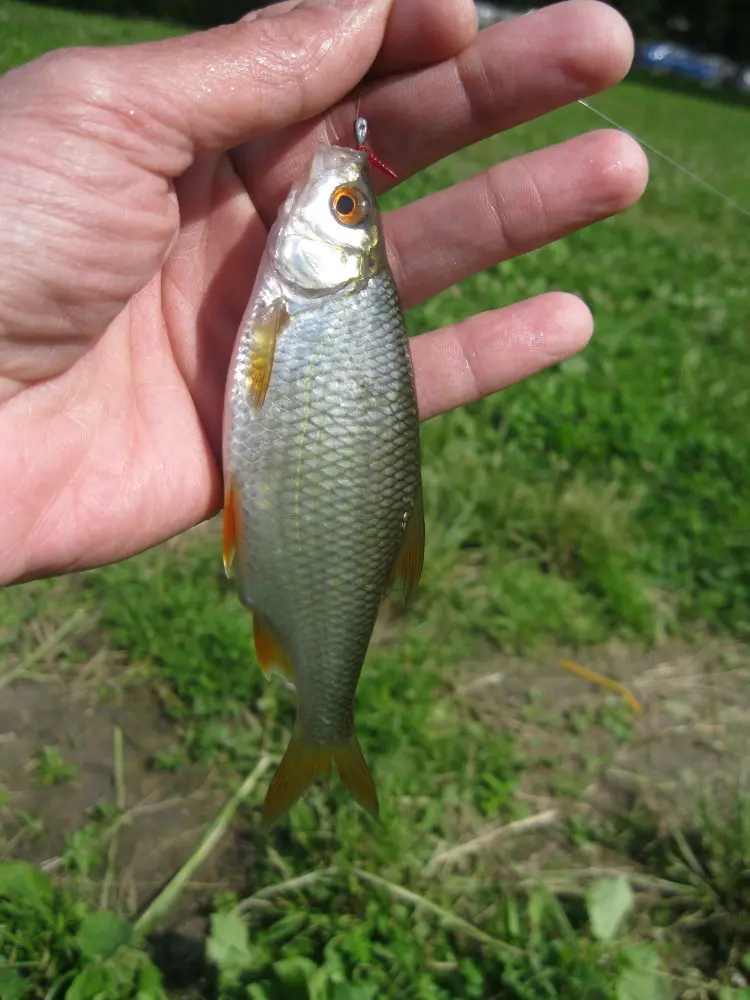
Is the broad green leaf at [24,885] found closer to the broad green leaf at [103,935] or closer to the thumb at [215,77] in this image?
the broad green leaf at [103,935]

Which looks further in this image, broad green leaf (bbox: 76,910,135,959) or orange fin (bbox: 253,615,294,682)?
broad green leaf (bbox: 76,910,135,959)

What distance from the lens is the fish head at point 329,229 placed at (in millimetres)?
1933

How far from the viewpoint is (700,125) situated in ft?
66.1

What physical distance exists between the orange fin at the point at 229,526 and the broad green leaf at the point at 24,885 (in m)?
0.98

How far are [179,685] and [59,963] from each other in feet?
2.97

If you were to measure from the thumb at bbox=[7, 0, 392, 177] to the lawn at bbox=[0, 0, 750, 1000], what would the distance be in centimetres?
161

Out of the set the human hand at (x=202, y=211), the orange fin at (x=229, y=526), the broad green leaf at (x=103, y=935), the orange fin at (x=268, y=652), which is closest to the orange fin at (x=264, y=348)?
the orange fin at (x=229, y=526)

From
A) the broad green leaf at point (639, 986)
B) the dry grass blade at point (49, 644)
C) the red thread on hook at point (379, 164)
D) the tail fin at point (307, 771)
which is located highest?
the red thread on hook at point (379, 164)

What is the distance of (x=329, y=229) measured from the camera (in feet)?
6.46

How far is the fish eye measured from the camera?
6.49ft

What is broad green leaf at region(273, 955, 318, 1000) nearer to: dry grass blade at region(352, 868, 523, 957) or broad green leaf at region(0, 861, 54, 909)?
dry grass blade at region(352, 868, 523, 957)

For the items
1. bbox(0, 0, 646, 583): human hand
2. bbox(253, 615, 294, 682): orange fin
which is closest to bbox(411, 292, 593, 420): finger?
bbox(0, 0, 646, 583): human hand

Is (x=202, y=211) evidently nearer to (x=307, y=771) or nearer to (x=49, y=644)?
(x=307, y=771)

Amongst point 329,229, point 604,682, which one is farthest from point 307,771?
point 604,682
